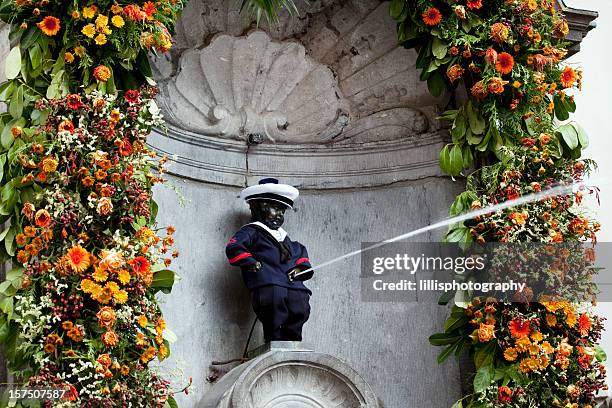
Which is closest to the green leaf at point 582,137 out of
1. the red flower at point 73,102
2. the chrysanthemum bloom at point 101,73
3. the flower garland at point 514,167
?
the flower garland at point 514,167

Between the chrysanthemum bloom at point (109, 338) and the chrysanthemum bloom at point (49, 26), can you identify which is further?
the chrysanthemum bloom at point (49, 26)

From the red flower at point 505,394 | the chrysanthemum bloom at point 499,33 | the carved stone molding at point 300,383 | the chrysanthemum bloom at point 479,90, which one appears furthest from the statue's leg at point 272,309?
the chrysanthemum bloom at point 499,33

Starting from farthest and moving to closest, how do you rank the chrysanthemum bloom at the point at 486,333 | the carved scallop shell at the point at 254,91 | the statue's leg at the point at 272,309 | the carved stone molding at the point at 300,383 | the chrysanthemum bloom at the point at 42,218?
the carved scallop shell at the point at 254,91, the statue's leg at the point at 272,309, the chrysanthemum bloom at the point at 486,333, the carved stone molding at the point at 300,383, the chrysanthemum bloom at the point at 42,218

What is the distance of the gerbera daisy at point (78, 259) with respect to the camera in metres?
4.47

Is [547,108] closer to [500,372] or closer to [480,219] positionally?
[480,219]

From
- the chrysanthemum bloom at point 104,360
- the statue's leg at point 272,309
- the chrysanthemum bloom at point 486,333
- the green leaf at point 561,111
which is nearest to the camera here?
the chrysanthemum bloom at point 104,360

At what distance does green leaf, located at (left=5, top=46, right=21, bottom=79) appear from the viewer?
15.5 ft

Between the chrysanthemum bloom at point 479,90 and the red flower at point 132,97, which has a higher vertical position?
the chrysanthemum bloom at point 479,90

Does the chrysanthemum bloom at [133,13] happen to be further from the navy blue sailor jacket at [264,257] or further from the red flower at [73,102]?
the navy blue sailor jacket at [264,257]

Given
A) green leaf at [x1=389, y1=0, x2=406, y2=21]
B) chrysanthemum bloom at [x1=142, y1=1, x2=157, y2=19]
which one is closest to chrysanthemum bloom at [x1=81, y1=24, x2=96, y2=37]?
chrysanthemum bloom at [x1=142, y1=1, x2=157, y2=19]

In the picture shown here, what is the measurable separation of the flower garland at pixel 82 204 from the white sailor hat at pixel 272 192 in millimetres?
757

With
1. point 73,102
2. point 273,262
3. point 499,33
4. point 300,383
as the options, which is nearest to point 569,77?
point 499,33

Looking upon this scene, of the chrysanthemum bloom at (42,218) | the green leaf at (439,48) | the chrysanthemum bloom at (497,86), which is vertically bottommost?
the chrysanthemum bloom at (42,218)

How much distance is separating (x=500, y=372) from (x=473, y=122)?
3.45 feet
